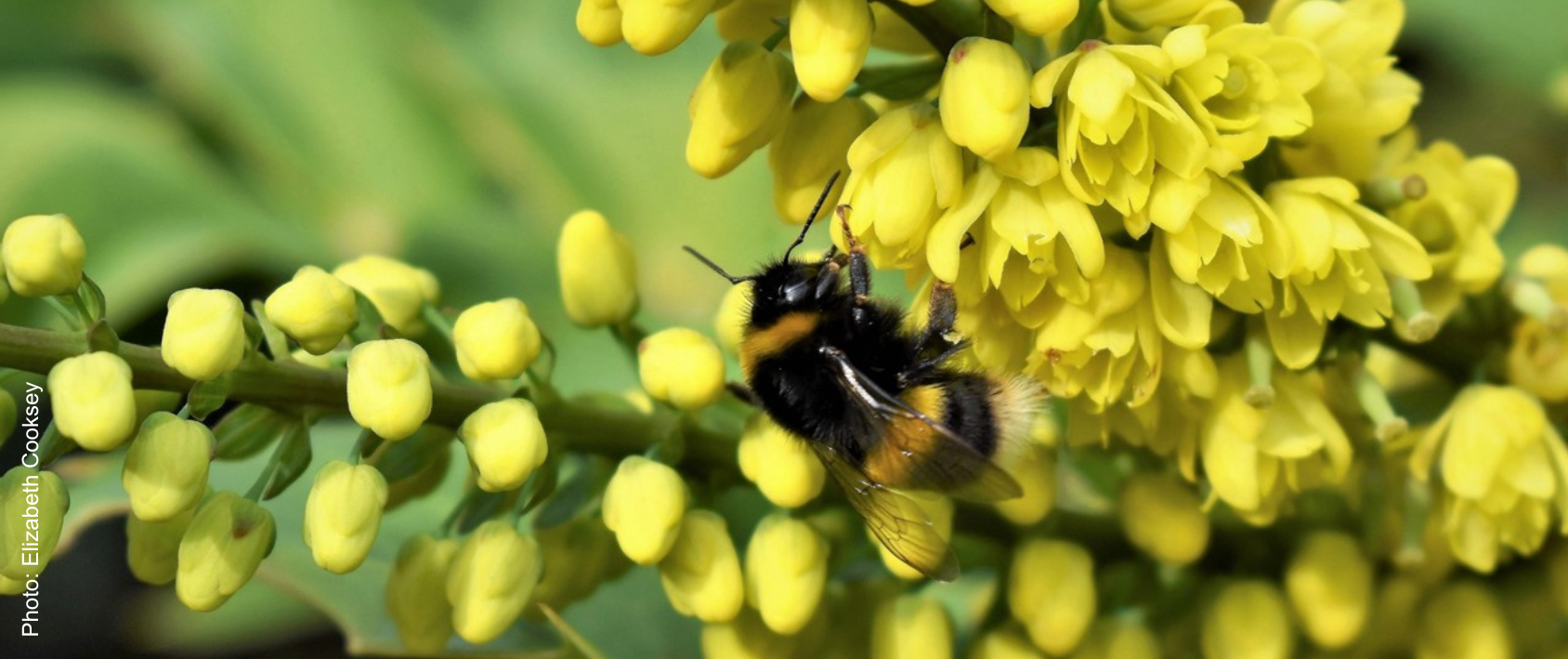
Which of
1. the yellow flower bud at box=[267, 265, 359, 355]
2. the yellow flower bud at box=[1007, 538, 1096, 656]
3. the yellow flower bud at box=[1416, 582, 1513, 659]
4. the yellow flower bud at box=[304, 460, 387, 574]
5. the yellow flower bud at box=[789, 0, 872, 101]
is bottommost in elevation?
the yellow flower bud at box=[1416, 582, 1513, 659]

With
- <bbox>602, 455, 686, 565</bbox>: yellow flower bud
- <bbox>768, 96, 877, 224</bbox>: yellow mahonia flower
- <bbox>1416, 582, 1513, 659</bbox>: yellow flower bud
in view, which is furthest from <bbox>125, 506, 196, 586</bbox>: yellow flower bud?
<bbox>1416, 582, 1513, 659</bbox>: yellow flower bud

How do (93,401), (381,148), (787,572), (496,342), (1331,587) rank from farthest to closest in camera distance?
(381,148)
(1331,587)
(787,572)
(496,342)
(93,401)

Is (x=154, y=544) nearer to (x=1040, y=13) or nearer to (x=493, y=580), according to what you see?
(x=493, y=580)

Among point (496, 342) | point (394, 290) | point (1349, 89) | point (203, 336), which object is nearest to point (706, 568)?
point (496, 342)

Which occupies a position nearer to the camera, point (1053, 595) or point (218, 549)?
point (218, 549)

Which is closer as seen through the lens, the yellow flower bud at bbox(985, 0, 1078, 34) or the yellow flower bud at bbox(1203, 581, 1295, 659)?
the yellow flower bud at bbox(985, 0, 1078, 34)

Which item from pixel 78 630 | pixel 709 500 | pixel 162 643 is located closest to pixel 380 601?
pixel 709 500

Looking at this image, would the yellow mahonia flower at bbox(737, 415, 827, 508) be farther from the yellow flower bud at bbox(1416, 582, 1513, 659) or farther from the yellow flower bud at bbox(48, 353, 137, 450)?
the yellow flower bud at bbox(1416, 582, 1513, 659)
